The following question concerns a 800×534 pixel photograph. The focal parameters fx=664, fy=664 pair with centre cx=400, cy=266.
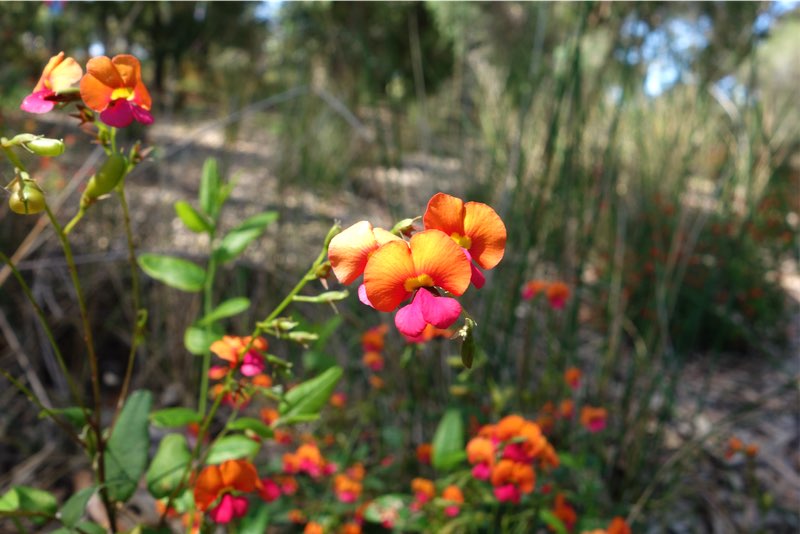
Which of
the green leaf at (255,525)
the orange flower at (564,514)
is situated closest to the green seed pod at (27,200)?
the green leaf at (255,525)

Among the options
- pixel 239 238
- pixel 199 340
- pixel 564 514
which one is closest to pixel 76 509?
pixel 199 340

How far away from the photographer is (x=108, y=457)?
0.74 meters

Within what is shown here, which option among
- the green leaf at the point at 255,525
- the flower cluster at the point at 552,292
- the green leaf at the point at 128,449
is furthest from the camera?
the flower cluster at the point at 552,292

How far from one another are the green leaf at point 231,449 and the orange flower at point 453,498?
467 millimetres

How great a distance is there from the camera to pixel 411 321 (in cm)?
47

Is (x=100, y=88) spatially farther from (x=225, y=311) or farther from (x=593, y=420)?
(x=593, y=420)

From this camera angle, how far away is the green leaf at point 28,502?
648mm

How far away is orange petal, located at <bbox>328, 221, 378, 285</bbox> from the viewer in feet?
1.59

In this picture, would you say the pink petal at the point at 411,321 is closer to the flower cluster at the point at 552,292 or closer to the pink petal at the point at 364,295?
the pink petal at the point at 364,295

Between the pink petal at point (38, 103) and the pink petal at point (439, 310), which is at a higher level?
the pink petal at point (38, 103)

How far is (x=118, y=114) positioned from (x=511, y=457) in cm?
73

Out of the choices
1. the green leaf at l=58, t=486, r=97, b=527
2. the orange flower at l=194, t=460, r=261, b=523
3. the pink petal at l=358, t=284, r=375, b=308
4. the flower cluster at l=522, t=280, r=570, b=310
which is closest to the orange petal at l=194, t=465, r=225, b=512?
the orange flower at l=194, t=460, r=261, b=523

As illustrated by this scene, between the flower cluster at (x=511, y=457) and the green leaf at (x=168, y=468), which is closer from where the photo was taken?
the green leaf at (x=168, y=468)

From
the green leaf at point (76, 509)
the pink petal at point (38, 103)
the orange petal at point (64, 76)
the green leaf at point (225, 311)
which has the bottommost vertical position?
the green leaf at point (76, 509)
